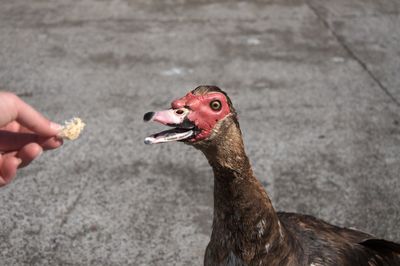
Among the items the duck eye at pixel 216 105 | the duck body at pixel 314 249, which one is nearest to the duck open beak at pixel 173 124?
the duck eye at pixel 216 105

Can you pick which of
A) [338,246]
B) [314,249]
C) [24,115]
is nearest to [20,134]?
[24,115]

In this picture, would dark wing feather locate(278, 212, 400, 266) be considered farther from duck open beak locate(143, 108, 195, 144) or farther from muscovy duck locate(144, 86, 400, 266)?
duck open beak locate(143, 108, 195, 144)

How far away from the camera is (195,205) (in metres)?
3.99

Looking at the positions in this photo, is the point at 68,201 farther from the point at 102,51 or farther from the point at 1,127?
the point at 102,51

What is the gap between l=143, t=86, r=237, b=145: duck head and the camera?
2061 mm

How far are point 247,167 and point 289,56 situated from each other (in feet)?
13.9

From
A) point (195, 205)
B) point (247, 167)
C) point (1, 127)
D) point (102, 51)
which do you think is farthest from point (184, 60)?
point (247, 167)

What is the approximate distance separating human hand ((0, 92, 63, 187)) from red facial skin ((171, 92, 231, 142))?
0.93 m

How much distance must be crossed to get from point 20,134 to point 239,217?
1343 mm

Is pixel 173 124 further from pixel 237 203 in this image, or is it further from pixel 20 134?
pixel 20 134

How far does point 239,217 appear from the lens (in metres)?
2.34

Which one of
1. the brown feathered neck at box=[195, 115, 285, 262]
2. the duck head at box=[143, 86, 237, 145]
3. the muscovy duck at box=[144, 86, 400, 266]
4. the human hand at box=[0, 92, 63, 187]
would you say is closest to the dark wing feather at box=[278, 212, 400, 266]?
the muscovy duck at box=[144, 86, 400, 266]

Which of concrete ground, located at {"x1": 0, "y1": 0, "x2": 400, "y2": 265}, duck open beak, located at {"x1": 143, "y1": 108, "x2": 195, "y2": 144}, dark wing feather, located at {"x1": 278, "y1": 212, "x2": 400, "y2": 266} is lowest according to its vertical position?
concrete ground, located at {"x1": 0, "y1": 0, "x2": 400, "y2": 265}

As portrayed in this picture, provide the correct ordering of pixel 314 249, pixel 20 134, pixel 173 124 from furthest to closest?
pixel 20 134
pixel 314 249
pixel 173 124
